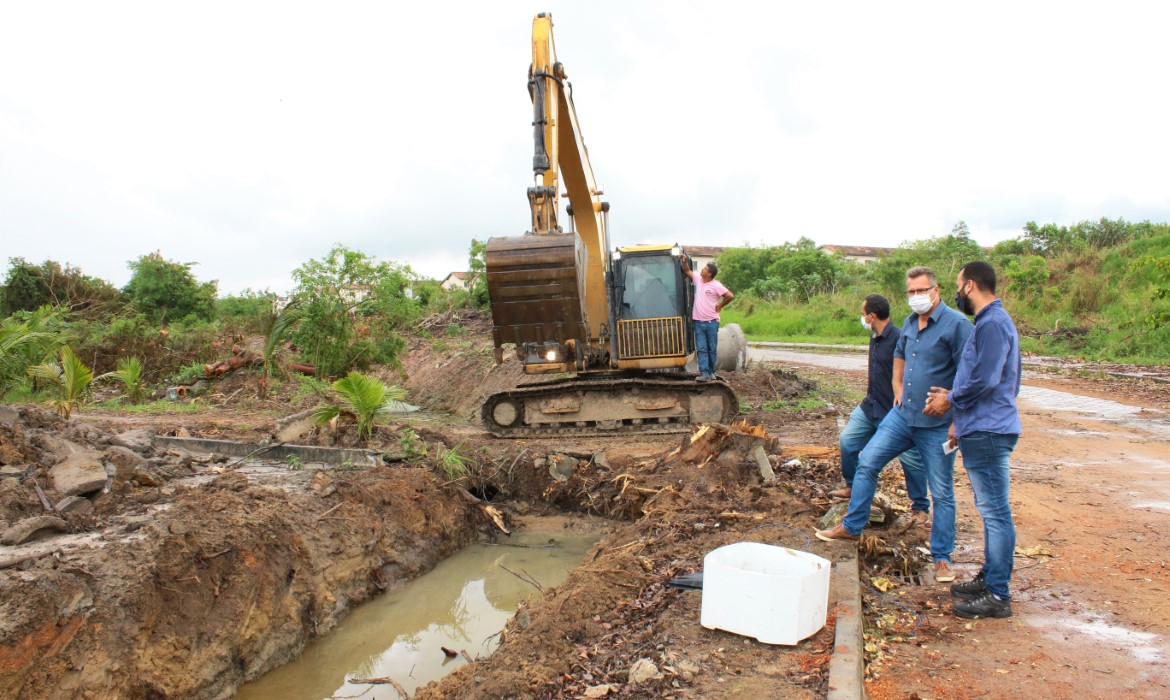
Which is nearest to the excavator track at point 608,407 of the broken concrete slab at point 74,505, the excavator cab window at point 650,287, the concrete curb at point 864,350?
the excavator cab window at point 650,287

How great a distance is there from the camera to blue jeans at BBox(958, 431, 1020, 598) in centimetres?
411

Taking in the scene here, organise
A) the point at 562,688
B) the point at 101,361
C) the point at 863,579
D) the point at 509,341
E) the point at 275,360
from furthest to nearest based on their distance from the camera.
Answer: the point at 101,361 → the point at 275,360 → the point at 509,341 → the point at 863,579 → the point at 562,688

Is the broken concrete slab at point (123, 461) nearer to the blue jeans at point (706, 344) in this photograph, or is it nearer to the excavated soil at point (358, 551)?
the excavated soil at point (358, 551)

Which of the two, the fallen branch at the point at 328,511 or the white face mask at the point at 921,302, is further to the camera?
the fallen branch at the point at 328,511

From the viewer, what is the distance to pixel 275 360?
49.9ft

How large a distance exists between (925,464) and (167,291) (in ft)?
88.7

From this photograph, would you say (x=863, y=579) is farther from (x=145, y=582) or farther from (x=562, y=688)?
(x=145, y=582)

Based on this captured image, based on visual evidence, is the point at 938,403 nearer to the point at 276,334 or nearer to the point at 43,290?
the point at 276,334

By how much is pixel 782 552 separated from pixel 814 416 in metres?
7.18

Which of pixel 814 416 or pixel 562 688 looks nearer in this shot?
pixel 562 688

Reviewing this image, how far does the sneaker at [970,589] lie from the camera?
421 cm

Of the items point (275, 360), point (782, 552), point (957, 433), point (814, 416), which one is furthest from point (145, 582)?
point (275, 360)

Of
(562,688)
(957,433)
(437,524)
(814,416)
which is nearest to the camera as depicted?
(562,688)

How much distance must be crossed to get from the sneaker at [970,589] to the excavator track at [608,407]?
5.99 m
